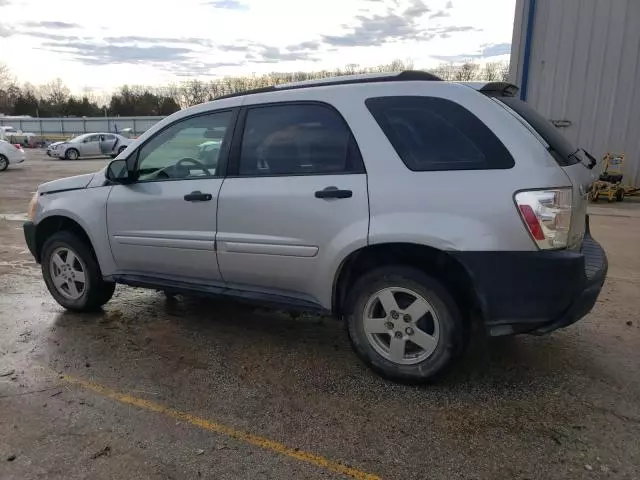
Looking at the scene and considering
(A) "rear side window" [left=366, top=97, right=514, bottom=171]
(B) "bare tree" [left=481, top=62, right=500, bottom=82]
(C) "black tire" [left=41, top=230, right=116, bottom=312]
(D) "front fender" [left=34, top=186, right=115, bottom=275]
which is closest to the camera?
(A) "rear side window" [left=366, top=97, right=514, bottom=171]

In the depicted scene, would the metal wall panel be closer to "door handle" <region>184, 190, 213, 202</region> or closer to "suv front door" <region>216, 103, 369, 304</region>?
"door handle" <region>184, 190, 213, 202</region>

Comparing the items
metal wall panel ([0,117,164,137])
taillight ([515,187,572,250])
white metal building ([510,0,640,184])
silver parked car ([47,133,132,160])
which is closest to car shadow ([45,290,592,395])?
taillight ([515,187,572,250])

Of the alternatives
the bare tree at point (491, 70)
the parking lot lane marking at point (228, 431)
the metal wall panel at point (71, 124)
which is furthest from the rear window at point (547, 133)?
the metal wall panel at point (71, 124)

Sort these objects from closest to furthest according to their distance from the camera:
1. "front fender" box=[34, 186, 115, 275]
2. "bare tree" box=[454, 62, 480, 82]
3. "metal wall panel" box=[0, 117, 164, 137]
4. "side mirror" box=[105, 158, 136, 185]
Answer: "side mirror" box=[105, 158, 136, 185] < "front fender" box=[34, 186, 115, 275] < "bare tree" box=[454, 62, 480, 82] < "metal wall panel" box=[0, 117, 164, 137]

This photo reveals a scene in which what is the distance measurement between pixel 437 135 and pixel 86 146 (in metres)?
30.9

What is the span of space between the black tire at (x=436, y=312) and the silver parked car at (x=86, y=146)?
93.5 ft

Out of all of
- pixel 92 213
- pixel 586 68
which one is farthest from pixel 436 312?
pixel 586 68

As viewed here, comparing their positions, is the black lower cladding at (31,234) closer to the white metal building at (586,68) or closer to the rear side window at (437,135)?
the rear side window at (437,135)

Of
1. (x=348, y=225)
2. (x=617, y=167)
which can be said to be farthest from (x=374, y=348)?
(x=617, y=167)

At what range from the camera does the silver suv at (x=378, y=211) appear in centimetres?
286

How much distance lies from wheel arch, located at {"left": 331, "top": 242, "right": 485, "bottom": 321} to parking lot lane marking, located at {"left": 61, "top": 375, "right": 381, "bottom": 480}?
1.01 metres

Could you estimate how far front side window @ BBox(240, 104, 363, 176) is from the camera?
3.32 m

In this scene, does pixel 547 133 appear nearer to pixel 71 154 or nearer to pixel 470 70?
pixel 71 154

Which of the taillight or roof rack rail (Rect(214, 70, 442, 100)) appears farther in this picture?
roof rack rail (Rect(214, 70, 442, 100))
